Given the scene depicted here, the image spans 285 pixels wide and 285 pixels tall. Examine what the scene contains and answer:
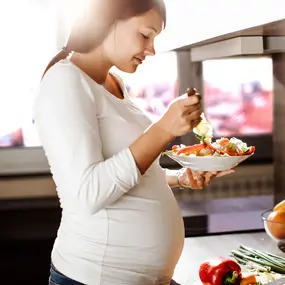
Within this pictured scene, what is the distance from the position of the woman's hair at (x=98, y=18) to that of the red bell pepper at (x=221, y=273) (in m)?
0.60

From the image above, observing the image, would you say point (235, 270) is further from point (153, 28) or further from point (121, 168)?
point (153, 28)

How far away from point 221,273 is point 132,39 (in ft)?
1.94

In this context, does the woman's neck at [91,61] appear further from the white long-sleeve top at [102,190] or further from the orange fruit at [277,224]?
the orange fruit at [277,224]

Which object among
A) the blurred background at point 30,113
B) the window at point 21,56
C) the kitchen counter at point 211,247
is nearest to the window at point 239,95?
the blurred background at point 30,113

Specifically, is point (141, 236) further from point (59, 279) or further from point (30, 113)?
point (30, 113)

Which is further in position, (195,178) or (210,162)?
(195,178)

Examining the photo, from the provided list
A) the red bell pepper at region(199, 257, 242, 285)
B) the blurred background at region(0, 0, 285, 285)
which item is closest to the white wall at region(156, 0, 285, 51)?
the red bell pepper at region(199, 257, 242, 285)

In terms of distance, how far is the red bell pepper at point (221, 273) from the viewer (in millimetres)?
1342

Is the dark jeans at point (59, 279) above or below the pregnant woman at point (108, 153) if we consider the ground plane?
below

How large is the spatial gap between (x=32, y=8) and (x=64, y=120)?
7.37ft

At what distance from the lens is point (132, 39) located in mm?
1220

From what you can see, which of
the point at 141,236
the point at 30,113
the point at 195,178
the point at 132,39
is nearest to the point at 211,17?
the point at 132,39

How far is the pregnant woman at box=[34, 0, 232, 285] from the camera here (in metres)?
1.14

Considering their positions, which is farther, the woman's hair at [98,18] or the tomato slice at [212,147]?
the tomato slice at [212,147]
